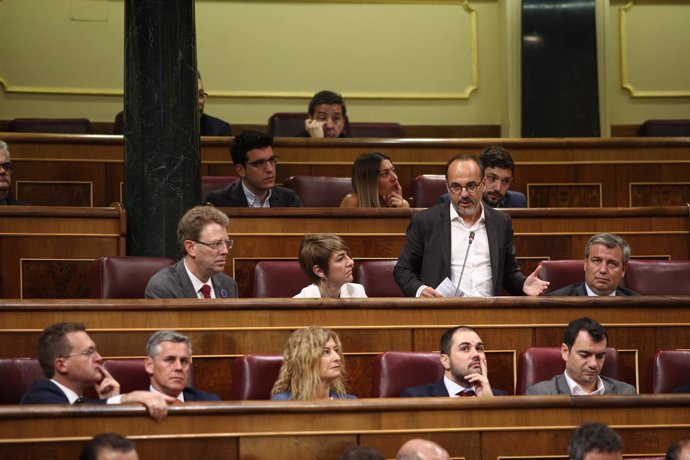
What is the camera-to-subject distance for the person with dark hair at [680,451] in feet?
6.88

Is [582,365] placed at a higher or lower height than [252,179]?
lower

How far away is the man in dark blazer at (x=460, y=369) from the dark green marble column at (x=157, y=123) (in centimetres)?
94

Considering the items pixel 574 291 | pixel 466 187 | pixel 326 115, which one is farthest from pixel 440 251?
pixel 326 115

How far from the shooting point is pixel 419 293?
2.79 m

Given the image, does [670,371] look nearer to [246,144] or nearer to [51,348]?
[51,348]

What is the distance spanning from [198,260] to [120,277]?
Answer: 0.20 meters

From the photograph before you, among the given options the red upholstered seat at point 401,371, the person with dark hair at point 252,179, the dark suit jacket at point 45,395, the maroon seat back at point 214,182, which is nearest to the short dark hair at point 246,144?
the person with dark hair at point 252,179

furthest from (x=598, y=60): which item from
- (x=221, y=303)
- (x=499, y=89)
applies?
(x=221, y=303)

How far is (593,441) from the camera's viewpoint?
209cm

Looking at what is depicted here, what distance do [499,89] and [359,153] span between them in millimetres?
1234

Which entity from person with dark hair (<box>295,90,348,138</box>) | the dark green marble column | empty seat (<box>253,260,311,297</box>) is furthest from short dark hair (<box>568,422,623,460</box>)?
person with dark hair (<box>295,90,348,138</box>)

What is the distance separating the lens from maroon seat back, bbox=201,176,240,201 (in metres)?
3.54

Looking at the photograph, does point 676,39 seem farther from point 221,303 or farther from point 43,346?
point 43,346

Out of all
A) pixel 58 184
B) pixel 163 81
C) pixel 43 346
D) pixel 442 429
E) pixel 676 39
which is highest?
pixel 676 39
